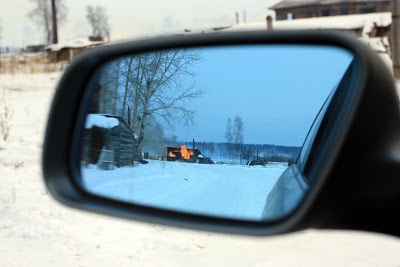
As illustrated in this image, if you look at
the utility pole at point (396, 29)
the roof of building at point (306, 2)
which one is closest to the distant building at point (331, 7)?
the roof of building at point (306, 2)

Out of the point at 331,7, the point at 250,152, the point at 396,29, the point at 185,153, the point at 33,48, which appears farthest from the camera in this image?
the point at 33,48

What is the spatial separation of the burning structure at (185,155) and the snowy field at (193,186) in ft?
0.06

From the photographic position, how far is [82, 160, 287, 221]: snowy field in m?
1.39

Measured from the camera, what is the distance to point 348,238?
336 centimetres

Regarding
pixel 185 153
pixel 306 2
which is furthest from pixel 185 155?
pixel 306 2

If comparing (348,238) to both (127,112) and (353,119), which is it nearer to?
(127,112)

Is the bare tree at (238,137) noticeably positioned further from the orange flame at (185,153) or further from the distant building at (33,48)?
the distant building at (33,48)

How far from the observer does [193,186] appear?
1.56 meters

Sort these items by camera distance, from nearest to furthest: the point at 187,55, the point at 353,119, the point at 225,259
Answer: the point at 353,119 → the point at 187,55 → the point at 225,259

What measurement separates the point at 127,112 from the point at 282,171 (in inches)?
24.2

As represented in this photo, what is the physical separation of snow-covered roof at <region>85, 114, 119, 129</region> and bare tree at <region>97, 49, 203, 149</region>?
0.13 ft

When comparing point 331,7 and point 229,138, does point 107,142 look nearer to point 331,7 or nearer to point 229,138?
point 229,138

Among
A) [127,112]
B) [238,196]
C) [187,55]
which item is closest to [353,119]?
[238,196]

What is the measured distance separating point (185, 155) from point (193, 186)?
0.10 m
